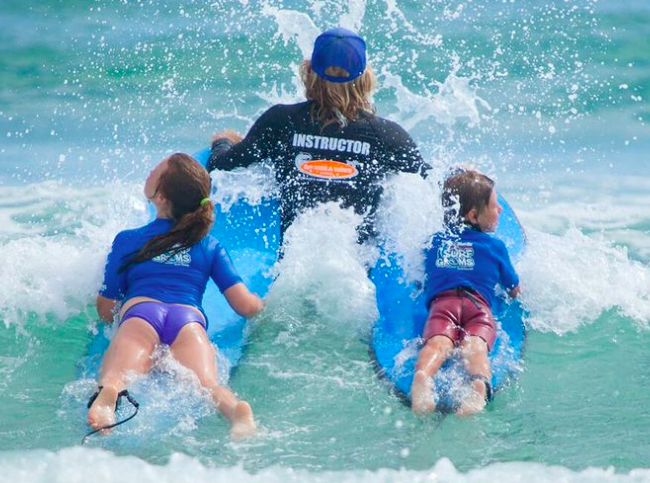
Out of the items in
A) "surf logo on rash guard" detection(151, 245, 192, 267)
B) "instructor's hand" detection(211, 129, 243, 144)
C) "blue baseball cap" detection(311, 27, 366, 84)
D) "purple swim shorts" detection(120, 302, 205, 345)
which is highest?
"blue baseball cap" detection(311, 27, 366, 84)

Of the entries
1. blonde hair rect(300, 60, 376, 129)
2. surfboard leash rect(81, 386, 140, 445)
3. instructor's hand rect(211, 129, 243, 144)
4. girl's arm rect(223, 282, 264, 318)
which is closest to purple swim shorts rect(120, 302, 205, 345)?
girl's arm rect(223, 282, 264, 318)

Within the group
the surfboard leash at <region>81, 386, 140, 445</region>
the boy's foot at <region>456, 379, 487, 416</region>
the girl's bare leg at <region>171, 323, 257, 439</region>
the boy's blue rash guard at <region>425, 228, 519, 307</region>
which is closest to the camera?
the surfboard leash at <region>81, 386, 140, 445</region>

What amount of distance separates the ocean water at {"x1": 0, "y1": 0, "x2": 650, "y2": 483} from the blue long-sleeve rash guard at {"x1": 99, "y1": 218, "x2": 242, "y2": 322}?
369 millimetres

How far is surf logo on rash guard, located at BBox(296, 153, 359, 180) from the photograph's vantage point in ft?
16.9

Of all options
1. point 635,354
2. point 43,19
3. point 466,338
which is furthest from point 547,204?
point 43,19

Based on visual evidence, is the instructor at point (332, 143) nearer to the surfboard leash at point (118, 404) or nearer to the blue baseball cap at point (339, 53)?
the blue baseball cap at point (339, 53)

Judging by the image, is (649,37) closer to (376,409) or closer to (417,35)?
(417,35)

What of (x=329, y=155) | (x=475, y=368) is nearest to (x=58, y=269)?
(x=329, y=155)

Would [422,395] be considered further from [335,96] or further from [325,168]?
[335,96]

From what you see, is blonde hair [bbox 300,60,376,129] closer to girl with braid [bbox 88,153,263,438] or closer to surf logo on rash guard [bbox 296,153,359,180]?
surf logo on rash guard [bbox 296,153,359,180]

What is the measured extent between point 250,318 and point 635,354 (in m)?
1.93

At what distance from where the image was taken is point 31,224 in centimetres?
751

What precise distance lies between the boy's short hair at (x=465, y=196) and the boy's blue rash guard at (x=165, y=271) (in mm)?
1150

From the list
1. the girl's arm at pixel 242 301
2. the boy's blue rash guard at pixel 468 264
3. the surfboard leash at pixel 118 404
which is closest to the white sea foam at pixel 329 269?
the boy's blue rash guard at pixel 468 264
